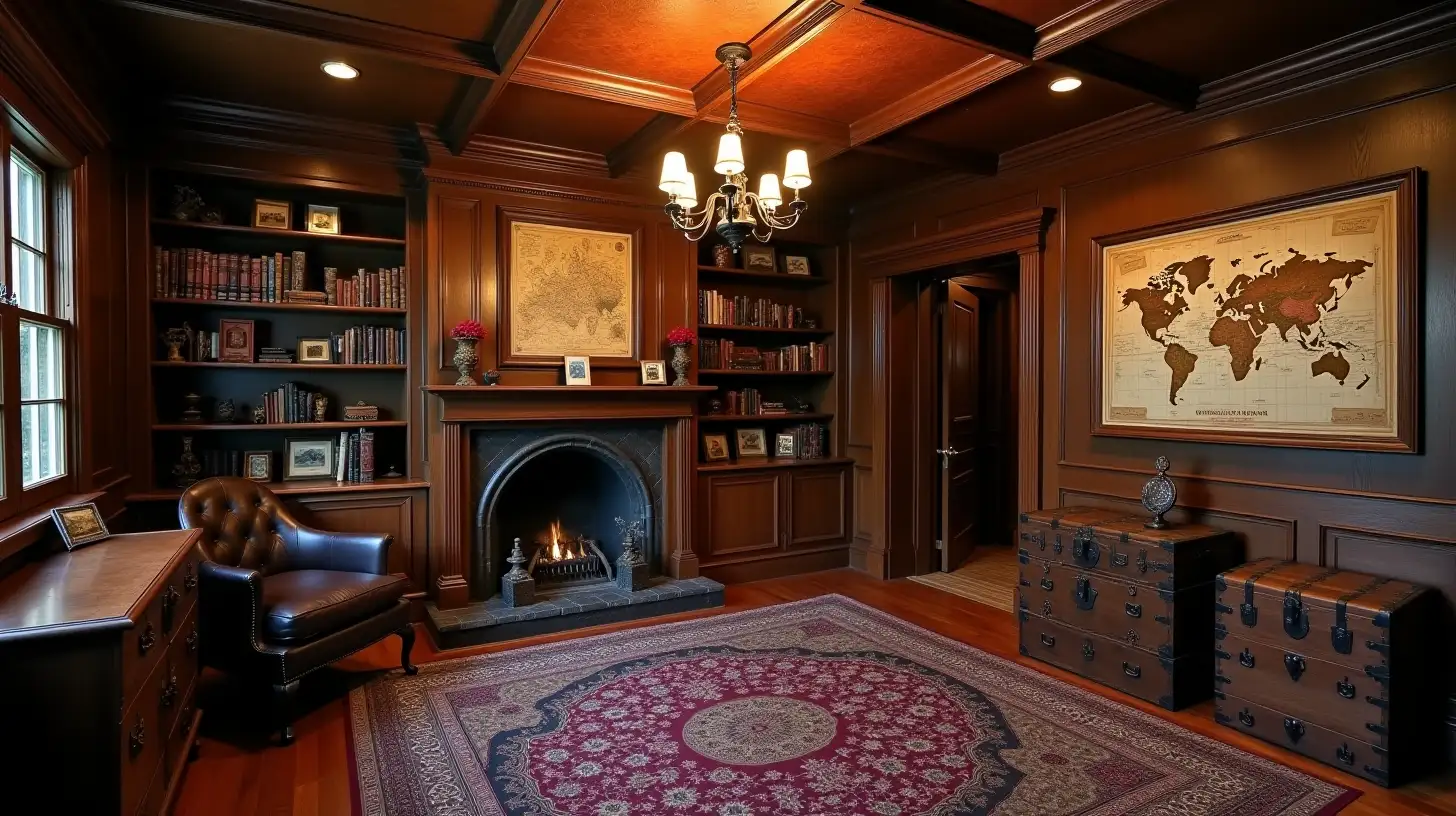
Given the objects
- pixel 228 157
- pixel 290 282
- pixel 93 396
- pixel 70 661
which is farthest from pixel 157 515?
pixel 70 661

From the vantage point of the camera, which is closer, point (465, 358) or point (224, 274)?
point (224, 274)

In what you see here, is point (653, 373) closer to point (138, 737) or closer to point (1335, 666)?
point (138, 737)

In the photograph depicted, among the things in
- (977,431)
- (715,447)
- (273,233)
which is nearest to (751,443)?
(715,447)

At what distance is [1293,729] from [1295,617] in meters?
0.43

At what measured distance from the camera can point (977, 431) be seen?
22.1 ft

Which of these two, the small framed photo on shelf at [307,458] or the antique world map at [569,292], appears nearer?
the small framed photo on shelf at [307,458]

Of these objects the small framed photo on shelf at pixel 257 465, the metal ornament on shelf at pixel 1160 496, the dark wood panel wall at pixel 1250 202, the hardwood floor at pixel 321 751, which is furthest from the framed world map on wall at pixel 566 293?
the metal ornament on shelf at pixel 1160 496

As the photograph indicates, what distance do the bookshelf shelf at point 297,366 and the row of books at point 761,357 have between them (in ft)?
6.77

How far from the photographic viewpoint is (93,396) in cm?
338

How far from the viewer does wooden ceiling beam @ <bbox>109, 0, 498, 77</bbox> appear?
9.39 feet

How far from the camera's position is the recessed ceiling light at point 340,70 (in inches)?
135

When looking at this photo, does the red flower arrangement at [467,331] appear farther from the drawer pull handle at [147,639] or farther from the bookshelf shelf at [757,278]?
the drawer pull handle at [147,639]

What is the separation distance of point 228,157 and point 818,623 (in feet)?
13.6

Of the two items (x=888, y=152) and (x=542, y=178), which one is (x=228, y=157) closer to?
(x=542, y=178)
